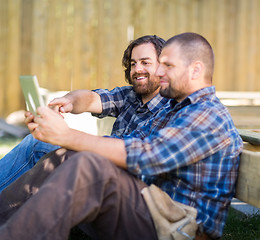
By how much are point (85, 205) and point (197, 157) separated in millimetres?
537

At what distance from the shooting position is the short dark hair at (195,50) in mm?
2201

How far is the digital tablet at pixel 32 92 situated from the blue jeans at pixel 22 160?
1.89ft

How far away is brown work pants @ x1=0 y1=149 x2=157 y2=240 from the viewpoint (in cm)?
176

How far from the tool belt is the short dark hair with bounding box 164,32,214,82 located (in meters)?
0.67

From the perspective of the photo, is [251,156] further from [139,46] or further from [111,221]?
[139,46]

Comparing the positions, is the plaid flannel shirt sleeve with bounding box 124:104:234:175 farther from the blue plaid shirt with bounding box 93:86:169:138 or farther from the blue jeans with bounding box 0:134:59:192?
the blue jeans with bounding box 0:134:59:192

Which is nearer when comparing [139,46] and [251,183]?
[251,183]

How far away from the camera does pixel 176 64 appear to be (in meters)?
2.21

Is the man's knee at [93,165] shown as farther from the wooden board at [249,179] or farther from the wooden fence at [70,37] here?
the wooden fence at [70,37]

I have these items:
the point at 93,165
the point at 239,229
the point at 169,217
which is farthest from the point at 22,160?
the point at 239,229

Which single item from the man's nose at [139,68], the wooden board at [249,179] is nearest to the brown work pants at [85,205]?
the wooden board at [249,179]

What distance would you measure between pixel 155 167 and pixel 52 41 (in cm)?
459

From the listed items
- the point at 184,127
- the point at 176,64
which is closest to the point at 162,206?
the point at 184,127

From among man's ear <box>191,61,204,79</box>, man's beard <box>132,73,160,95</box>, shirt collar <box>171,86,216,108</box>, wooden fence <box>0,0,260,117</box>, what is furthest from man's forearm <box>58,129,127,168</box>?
wooden fence <box>0,0,260,117</box>
